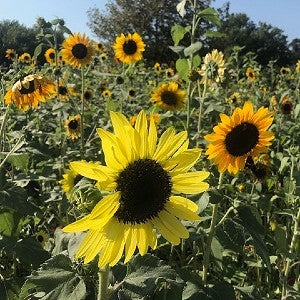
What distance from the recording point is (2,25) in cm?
2150

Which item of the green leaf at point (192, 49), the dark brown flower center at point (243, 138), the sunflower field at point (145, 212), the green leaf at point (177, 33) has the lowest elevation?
the sunflower field at point (145, 212)

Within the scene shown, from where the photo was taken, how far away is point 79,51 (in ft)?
13.4

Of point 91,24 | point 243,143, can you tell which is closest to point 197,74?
point 243,143

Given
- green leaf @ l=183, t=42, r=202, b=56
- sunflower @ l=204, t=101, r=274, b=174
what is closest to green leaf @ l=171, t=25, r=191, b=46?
green leaf @ l=183, t=42, r=202, b=56

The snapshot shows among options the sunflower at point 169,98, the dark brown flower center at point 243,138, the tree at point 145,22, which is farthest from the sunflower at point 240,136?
the tree at point 145,22

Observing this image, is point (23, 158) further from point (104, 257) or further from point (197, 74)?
point (197, 74)

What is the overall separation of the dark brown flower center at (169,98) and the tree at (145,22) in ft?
47.0

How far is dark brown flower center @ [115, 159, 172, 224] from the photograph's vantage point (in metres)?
1.07

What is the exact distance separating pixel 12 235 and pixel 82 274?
2.03 ft

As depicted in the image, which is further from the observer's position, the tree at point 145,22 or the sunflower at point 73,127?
the tree at point 145,22

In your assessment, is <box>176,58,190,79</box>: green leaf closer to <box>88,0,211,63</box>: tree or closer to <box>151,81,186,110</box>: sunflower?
<box>151,81,186,110</box>: sunflower

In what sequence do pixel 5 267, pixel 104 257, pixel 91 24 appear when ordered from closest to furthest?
pixel 104 257
pixel 5 267
pixel 91 24

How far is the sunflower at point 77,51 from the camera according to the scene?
4.07 metres

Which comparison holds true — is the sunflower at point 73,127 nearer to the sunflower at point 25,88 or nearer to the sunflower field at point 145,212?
the sunflower field at point 145,212
